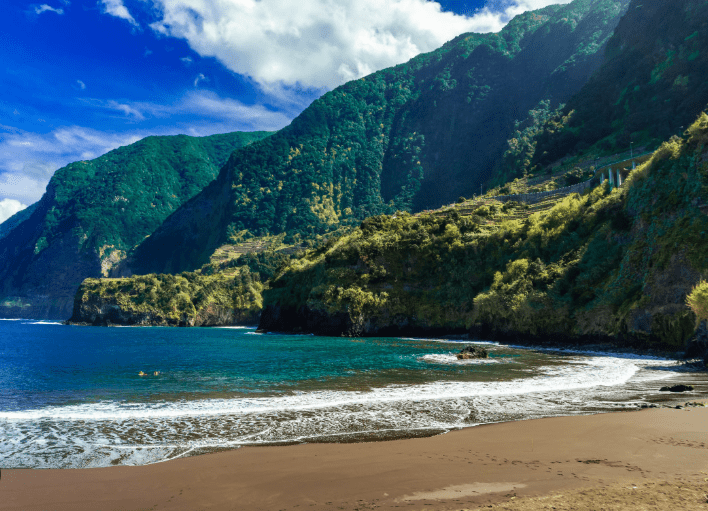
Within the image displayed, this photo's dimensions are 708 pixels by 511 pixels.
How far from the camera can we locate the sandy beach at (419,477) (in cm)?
789

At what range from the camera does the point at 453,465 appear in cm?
980

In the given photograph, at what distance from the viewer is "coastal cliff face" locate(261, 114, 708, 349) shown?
3584cm

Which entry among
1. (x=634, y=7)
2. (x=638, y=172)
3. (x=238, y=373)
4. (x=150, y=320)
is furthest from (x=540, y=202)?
(x=150, y=320)

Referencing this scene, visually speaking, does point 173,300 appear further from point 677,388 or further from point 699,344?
point 677,388

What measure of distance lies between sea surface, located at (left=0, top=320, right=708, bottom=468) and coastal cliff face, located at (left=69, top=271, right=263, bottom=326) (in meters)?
117

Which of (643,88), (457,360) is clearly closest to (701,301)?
(457,360)

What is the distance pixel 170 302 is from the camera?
145 m

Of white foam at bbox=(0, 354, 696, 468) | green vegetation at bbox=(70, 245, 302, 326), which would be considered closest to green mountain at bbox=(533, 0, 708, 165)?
white foam at bbox=(0, 354, 696, 468)

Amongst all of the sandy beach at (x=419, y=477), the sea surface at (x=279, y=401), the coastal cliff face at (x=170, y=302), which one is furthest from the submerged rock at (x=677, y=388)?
the coastal cliff face at (x=170, y=302)

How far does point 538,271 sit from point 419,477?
47173 millimetres

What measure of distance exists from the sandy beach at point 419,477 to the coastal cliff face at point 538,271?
27544 millimetres

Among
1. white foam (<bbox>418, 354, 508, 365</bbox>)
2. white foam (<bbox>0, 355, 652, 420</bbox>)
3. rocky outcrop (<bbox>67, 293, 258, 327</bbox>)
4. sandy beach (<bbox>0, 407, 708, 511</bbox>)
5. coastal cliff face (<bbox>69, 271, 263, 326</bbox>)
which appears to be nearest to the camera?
sandy beach (<bbox>0, 407, 708, 511</bbox>)

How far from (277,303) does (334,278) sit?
18.8 m

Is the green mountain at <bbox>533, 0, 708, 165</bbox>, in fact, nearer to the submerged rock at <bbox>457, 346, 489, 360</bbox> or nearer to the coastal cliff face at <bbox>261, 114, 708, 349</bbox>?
the coastal cliff face at <bbox>261, 114, 708, 349</bbox>
